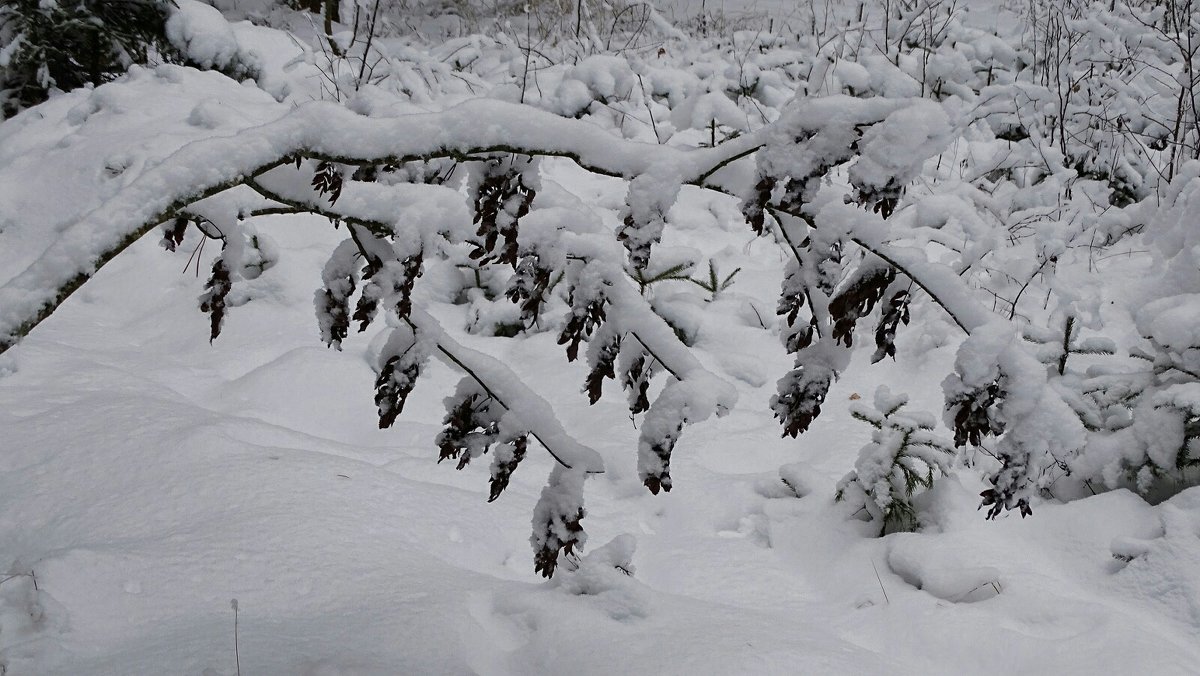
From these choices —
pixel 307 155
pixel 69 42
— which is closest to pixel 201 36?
pixel 69 42

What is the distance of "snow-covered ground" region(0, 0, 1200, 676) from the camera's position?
5.87ft

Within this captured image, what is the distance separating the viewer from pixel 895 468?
2.57 metres

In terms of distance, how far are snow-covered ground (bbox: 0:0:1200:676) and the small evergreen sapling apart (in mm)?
103

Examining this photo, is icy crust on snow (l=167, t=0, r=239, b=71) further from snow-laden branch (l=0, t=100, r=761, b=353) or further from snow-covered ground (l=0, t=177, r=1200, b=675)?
snow-laden branch (l=0, t=100, r=761, b=353)

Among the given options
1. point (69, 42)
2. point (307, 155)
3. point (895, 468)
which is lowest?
point (69, 42)

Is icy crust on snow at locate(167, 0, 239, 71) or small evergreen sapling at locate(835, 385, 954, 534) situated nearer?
small evergreen sapling at locate(835, 385, 954, 534)

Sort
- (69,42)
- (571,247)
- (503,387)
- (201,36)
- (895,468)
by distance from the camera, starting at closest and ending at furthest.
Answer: (571,247) < (503,387) < (895,468) < (69,42) < (201,36)

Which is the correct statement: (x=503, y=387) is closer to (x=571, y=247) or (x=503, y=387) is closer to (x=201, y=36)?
(x=571, y=247)

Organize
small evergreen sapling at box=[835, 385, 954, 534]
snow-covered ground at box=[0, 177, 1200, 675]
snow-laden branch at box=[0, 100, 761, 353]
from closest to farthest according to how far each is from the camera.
Answer: snow-laden branch at box=[0, 100, 761, 353]
snow-covered ground at box=[0, 177, 1200, 675]
small evergreen sapling at box=[835, 385, 954, 534]

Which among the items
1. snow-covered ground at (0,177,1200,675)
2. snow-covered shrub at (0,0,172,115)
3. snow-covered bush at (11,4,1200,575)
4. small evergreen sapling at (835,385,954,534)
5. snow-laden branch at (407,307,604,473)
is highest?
snow-covered bush at (11,4,1200,575)

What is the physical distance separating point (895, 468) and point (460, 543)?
4.41 ft

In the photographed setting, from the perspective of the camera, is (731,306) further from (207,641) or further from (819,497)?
(207,641)

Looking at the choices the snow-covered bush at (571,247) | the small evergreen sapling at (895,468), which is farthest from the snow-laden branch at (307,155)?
the small evergreen sapling at (895,468)

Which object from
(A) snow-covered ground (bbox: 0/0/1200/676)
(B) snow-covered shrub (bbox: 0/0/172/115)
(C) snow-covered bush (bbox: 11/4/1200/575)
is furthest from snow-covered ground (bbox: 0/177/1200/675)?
(B) snow-covered shrub (bbox: 0/0/172/115)
